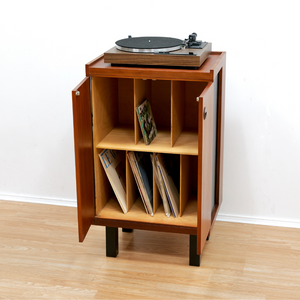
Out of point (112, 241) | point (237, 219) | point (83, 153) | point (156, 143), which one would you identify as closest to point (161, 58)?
point (156, 143)

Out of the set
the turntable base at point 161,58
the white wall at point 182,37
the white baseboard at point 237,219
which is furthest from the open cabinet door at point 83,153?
the white baseboard at point 237,219

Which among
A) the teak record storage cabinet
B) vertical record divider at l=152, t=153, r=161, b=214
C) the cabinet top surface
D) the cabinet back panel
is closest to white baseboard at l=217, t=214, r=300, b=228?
the teak record storage cabinet

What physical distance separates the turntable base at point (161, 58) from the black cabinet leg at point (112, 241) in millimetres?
726

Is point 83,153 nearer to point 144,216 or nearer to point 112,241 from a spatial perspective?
point 144,216

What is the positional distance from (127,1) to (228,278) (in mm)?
1305

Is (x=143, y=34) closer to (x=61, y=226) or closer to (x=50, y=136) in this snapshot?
(x=50, y=136)

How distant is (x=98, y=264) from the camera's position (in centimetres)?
206

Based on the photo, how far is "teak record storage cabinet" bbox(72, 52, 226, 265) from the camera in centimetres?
173

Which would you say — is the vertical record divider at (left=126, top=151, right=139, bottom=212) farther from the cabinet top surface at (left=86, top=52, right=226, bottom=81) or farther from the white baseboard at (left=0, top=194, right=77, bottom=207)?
the white baseboard at (left=0, top=194, right=77, bottom=207)

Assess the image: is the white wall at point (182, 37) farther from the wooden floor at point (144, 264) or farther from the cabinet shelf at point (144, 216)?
the cabinet shelf at point (144, 216)

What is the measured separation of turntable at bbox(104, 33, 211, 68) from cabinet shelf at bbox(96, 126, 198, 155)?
1.03 feet

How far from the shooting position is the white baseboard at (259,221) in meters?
2.38

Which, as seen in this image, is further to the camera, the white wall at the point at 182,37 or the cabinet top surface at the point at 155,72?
the white wall at the point at 182,37

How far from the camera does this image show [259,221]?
2418 millimetres
